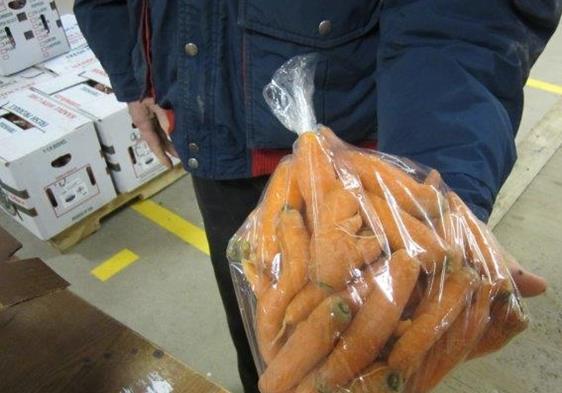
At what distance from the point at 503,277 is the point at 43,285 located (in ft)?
2.58

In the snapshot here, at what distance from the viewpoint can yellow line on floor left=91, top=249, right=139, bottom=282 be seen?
1.97 meters

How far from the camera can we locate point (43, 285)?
950 millimetres

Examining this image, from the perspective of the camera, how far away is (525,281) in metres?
0.54

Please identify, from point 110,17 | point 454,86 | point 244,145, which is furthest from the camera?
point 110,17

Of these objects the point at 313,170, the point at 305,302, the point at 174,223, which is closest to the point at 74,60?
the point at 174,223

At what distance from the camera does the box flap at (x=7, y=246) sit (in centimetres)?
103

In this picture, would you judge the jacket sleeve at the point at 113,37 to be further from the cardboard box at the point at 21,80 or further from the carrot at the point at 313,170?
the cardboard box at the point at 21,80

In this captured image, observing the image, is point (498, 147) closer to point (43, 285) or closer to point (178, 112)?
point (178, 112)

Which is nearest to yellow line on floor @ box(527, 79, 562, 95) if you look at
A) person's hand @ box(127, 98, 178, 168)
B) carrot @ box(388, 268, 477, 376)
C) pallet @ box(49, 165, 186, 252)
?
pallet @ box(49, 165, 186, 252)

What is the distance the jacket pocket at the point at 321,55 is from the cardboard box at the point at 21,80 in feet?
5.70

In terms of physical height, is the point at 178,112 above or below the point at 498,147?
below

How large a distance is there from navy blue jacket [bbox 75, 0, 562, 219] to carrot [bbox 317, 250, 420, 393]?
0.42ft

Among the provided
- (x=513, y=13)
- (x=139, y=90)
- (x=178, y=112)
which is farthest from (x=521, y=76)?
(x=139, y=90)

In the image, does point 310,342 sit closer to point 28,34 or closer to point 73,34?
point 28,34
